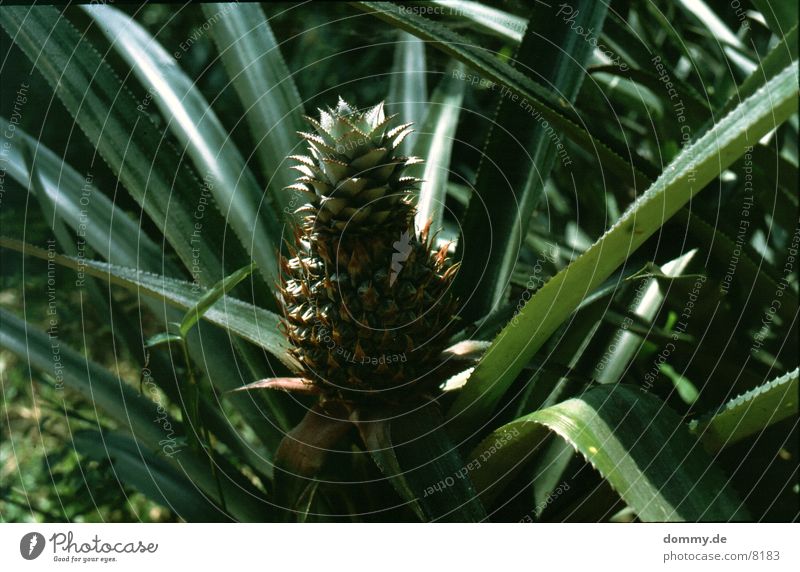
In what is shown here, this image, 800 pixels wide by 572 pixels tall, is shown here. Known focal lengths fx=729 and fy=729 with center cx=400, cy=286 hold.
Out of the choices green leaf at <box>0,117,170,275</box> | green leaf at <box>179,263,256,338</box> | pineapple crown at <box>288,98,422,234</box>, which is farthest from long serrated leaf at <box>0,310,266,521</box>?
pineapple crown at <box>288,98,422,234</box>

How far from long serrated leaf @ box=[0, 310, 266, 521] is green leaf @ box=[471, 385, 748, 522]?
1.33 ft

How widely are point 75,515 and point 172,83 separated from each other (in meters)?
0.63

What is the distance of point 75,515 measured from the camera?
1.01 meters

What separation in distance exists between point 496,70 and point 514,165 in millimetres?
170

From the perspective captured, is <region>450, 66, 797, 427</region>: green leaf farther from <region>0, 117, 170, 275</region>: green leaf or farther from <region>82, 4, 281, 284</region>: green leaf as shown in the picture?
<region>0, 117, 170, 275</region>: green leaf

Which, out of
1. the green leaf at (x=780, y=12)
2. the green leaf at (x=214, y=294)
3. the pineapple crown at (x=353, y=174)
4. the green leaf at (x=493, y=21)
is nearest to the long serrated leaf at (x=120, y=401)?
the green leaf at (x=214, y=294)

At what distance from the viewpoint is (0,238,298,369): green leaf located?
0.82 m

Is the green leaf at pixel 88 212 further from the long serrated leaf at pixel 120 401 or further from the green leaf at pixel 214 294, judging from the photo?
the green leaf at pixel 214 294

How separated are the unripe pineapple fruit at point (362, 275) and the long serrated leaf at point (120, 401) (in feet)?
0.71

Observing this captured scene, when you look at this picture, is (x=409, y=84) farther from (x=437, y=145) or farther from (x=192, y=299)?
(x=192, y=299)

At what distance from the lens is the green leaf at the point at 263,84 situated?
40.8 inches

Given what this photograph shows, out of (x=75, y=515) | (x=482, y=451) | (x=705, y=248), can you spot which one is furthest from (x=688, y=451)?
(x=75, y=515)
